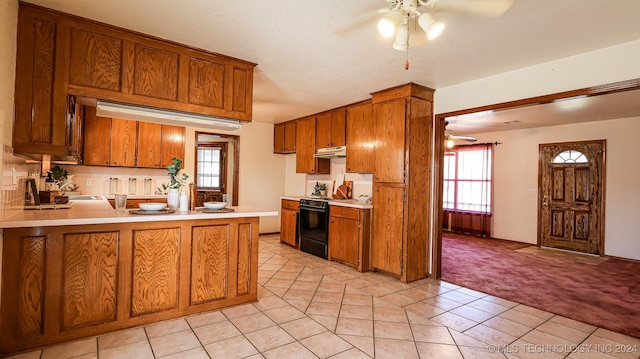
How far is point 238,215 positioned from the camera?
288 cm

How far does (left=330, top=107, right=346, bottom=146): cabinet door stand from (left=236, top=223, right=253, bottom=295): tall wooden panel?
2.54m

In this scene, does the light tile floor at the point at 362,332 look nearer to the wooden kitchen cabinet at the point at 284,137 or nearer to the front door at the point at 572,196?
the wooden kitchen cabinet at the point at 284,137

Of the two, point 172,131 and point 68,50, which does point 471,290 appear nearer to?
point 68,50

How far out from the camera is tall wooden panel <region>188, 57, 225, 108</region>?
2.94 metres

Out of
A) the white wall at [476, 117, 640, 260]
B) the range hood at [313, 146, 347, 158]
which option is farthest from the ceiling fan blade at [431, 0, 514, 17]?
the white wall at [476, 117, 640, 260]

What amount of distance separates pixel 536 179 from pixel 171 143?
712 cm

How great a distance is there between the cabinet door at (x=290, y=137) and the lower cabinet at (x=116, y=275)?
3.44 meters

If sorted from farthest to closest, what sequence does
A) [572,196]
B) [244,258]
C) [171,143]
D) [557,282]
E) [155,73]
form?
1. [572,196]
2. [171,143]
3. [557,282]
4. [244,258]
5. [155,73]

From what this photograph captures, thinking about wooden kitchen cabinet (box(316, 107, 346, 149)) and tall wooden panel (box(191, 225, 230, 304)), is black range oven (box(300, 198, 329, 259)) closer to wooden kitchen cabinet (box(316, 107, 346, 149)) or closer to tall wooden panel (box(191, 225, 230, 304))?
wooden kitchen cabinet (box(316, 107, 346, 149))

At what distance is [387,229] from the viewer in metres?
4.06

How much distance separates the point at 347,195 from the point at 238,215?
2.75m

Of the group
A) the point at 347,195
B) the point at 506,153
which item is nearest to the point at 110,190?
the point at 347,195

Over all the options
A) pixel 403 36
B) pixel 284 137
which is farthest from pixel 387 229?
pixel 284 137

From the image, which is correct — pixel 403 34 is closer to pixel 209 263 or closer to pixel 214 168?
pixel 209 263
